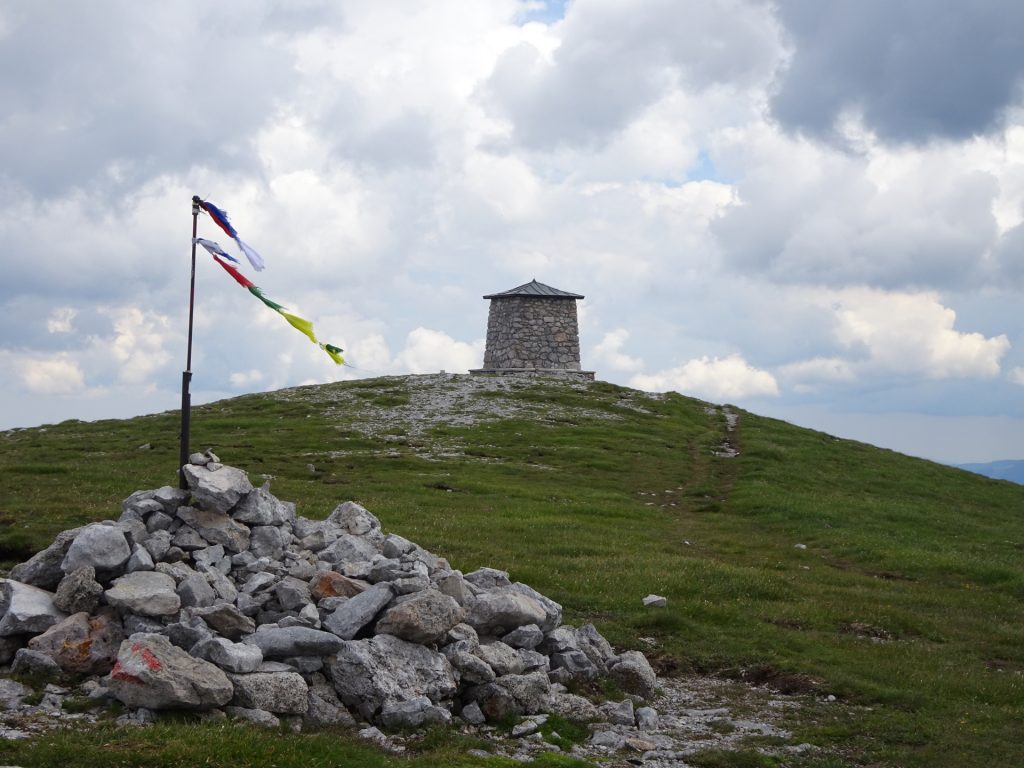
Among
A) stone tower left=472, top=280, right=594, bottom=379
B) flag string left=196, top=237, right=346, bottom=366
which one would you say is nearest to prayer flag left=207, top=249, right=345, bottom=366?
flag string left=196, top=237, right=346, bottom=366

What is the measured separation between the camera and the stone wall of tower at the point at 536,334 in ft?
313

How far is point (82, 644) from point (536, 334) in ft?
258

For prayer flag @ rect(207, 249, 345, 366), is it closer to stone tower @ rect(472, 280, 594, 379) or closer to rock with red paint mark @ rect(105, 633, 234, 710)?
rock with red paint mark @ rect(105, 633, 234, 710)

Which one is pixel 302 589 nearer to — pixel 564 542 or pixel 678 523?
pixel 564 542

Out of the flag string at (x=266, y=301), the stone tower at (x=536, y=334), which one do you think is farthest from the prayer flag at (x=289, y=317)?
the stone tower at (x=536, y=334)

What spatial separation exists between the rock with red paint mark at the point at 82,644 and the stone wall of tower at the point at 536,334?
7770 centimetres

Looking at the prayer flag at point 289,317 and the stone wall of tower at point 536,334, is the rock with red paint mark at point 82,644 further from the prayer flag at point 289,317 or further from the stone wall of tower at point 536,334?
the stone wall of tower at point 536,334

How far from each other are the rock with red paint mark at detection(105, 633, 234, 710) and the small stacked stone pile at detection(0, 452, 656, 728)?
0.08 feet

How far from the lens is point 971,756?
16781 millimetres

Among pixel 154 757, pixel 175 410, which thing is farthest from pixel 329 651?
pixel 175 410

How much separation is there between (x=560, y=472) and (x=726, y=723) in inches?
1426

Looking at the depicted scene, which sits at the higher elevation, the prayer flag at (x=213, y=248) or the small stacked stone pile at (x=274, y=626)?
the prayer flag at (x=213, y=248)

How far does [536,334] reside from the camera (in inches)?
3752

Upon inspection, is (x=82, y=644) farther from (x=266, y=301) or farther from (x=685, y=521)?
(x=685, y=521)
